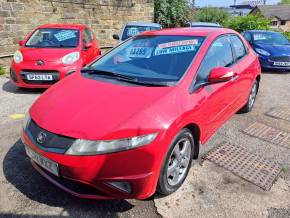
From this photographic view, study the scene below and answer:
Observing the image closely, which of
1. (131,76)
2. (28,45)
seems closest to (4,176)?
(131,76)

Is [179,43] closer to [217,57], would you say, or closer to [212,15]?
[217,57]

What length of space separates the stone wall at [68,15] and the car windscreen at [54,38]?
2303 mm

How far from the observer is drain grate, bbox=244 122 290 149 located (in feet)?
13.1

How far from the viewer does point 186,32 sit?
11.5ft

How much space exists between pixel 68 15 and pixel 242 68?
27.6 ft

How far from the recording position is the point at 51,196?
265cm

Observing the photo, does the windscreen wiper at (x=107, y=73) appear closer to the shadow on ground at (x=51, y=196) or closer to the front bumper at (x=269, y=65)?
the shadow on ground at (x=51, y=196)

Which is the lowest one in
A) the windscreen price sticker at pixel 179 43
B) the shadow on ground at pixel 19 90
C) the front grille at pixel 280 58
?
the shadow on ground at pixel 19 90

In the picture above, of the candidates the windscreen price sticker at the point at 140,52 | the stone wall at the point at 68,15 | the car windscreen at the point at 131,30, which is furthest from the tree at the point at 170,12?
the windscreen price sticker at the point at 140,52

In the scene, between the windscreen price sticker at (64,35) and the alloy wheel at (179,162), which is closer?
the alloy wheel at (179,162)

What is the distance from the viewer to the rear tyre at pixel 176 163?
96.9 inches

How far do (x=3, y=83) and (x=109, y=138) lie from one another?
5.87 meters

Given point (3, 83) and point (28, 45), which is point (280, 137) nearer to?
point (28, 45)

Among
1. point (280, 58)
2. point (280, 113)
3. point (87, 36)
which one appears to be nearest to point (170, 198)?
point (280, 113)
